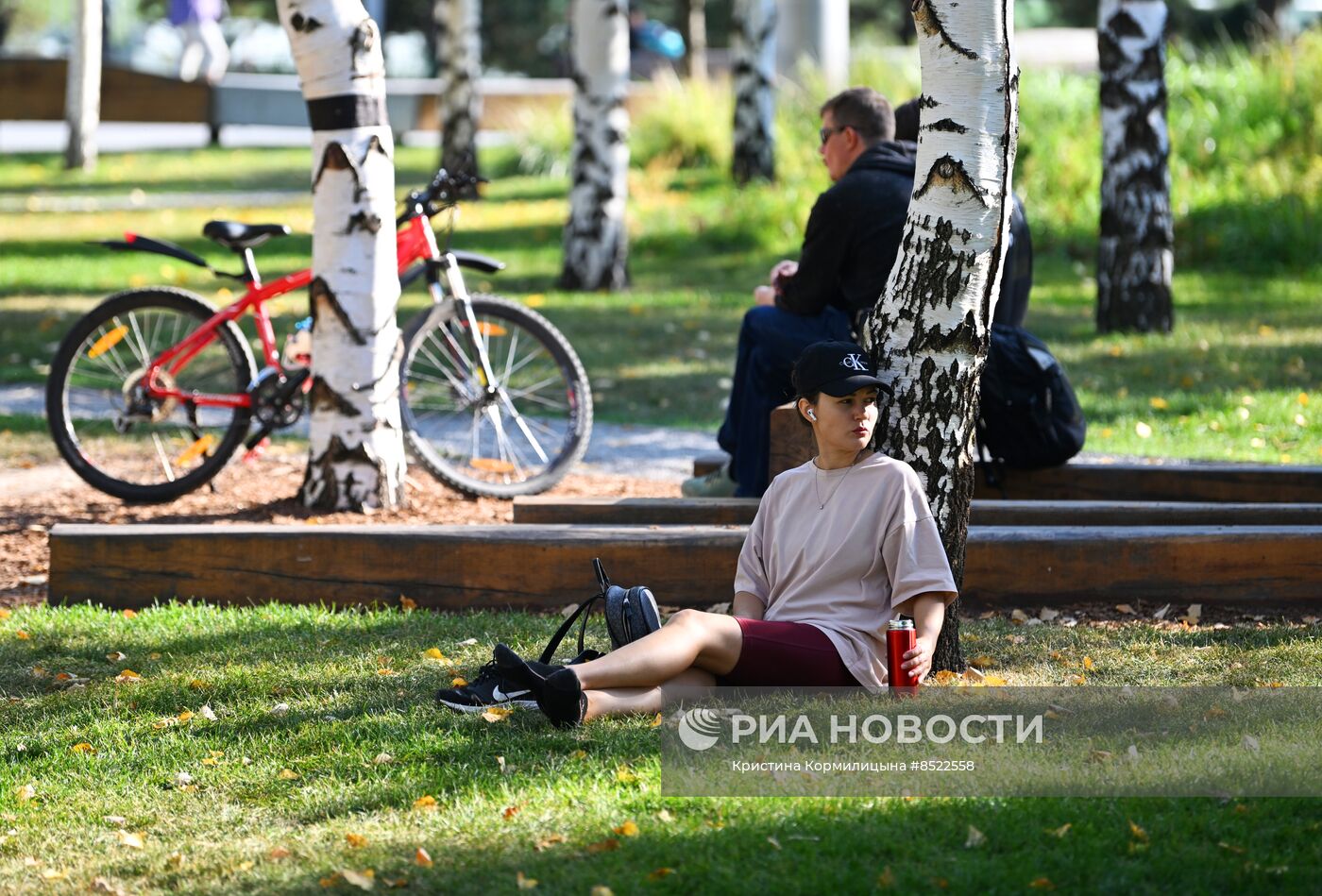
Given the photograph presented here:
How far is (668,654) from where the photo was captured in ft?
13.9

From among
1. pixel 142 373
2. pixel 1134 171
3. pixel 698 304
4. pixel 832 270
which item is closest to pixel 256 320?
pixel 142 373

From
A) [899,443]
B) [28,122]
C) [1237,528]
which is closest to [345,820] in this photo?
[899,443]

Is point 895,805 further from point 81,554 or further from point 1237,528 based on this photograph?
point 81,554

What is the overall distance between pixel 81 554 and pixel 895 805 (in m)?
3.45

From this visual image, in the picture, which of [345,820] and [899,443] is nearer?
[345,820]

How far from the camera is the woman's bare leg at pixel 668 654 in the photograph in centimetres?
424

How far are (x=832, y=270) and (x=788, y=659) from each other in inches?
87.2

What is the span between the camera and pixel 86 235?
52.6 ft

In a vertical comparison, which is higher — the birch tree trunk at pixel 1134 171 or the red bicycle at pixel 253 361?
the birch tree trunk at pixel 1134 171

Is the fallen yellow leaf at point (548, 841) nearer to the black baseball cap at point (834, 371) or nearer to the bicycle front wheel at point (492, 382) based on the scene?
the black baseball cap at point (834, 371)

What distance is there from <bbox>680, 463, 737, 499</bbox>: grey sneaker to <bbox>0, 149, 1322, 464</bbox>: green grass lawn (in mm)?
2529

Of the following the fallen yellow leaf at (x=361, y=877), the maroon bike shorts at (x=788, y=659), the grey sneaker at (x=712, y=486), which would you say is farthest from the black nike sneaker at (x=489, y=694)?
the grey sneaker at (x=712, y=486)

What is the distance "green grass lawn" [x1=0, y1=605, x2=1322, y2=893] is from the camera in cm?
334

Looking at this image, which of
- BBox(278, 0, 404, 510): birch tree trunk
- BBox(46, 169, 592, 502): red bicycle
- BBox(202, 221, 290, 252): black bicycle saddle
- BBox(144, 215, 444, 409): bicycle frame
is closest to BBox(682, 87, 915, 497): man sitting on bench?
BBox(46, 169, 592, 502): red bicycle
